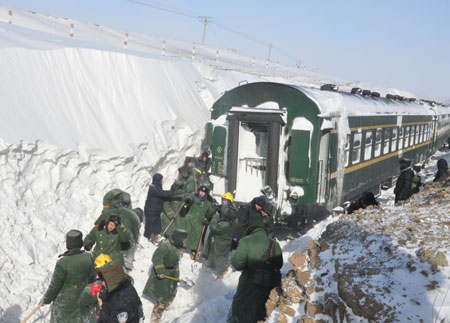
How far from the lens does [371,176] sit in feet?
39.4

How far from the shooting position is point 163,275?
615 cm

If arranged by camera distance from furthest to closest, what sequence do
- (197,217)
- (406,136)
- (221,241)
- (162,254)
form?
1. (406,136)
2. (197,217)
3. (221,241)
4. (162,254)

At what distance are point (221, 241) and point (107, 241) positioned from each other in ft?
6.92

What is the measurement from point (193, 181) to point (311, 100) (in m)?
2.91

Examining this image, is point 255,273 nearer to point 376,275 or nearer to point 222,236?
point 376,275

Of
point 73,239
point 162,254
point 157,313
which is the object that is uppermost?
point 73,239

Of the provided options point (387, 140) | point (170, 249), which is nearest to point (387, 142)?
point (387, 140)

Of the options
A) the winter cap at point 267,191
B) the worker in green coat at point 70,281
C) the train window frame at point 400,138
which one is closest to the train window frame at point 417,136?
the train window frame at point 400,138

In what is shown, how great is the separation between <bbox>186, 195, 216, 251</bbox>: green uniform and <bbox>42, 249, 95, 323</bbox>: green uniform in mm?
2917

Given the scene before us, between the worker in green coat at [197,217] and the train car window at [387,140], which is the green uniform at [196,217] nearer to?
the worker in green coat at [197,217]

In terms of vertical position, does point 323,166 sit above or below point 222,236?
above

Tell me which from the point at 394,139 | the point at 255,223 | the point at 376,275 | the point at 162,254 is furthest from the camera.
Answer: the point at 394,139

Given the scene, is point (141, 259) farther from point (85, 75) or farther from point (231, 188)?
point (85, 75)

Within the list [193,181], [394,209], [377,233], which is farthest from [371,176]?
[377,233]
